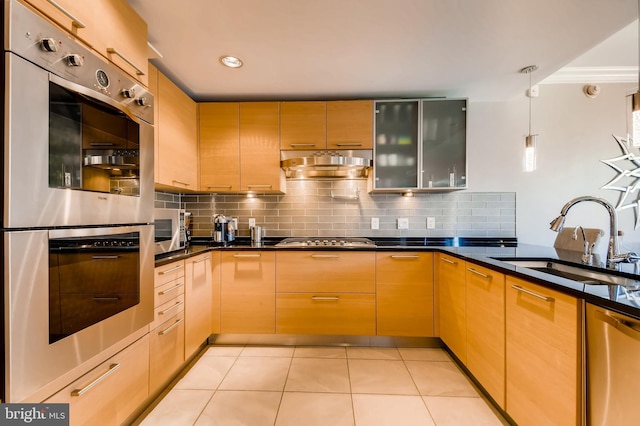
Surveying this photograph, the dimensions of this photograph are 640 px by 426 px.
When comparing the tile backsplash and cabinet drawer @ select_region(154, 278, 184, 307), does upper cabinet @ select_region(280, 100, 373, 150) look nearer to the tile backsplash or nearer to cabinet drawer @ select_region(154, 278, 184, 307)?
the tile backsplash

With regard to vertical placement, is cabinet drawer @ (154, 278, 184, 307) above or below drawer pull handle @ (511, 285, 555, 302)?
below

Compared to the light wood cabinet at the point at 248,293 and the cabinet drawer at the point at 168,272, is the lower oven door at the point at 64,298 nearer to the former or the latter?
the cabinet drawer at the point at 168,272

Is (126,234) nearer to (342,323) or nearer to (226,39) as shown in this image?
(226,39)

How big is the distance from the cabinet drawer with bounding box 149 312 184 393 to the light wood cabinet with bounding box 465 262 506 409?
6.51 ft

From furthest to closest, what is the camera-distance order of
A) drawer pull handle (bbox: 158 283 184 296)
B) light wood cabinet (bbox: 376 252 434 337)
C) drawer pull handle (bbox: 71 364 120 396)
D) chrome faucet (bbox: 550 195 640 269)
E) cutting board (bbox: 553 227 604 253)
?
light wood cabinet (bbox: 376 252 434 337), cutting board (bbox: 553 227 604 253), drawer pull handle (bbox: 158 283 184 296), chrome faucet (bbox: 550 195 640 269), drawer pull handle (bbox: 71 364 120 396)

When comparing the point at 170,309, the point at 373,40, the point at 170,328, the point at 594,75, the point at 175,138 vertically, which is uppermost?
the point at 594,75

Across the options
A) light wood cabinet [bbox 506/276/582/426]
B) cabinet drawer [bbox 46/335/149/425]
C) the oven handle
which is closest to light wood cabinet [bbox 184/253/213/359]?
cabinet drawer [bbox 46/335/149/425]

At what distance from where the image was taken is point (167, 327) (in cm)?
174

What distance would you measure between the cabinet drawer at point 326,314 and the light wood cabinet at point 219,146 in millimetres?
1246

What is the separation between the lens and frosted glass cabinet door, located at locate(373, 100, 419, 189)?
2.62 metres

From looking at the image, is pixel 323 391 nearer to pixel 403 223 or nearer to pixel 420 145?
pixel 403 223

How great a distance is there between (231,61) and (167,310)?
6.06 ft

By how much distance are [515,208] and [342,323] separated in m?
2.23

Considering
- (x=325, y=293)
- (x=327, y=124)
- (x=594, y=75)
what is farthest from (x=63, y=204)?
(x=594, y=75)
